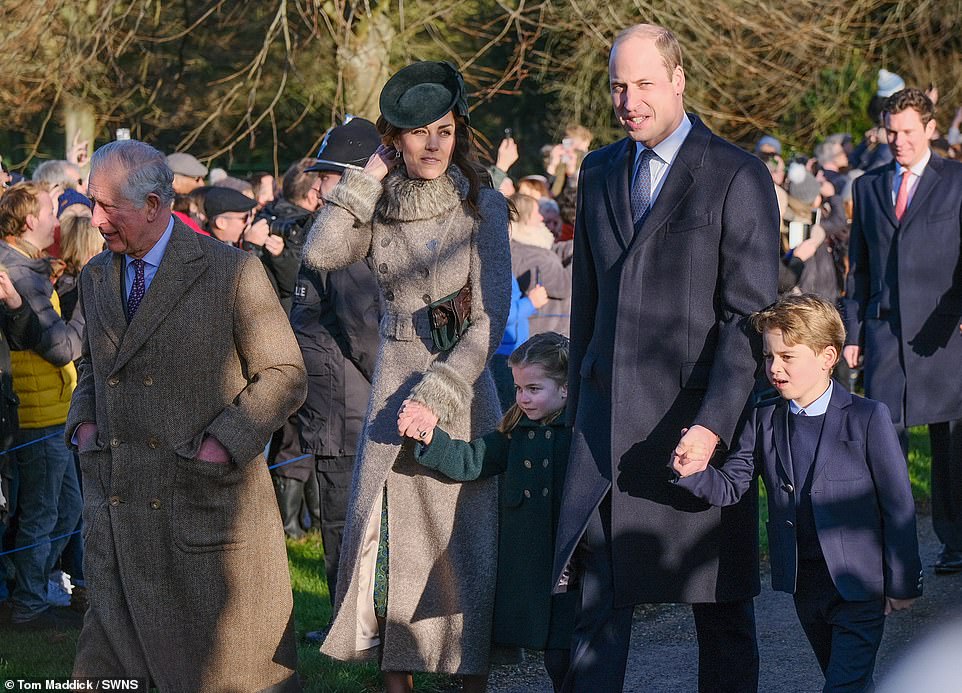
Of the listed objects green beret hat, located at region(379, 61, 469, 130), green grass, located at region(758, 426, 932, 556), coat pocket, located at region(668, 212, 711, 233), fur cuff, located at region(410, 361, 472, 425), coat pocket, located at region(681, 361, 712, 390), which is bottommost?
green grass, located at region(758, 426, 932, 556)

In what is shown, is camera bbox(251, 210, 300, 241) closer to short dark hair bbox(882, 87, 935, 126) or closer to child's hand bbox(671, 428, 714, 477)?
short dark hair bbox(882, 87, 935, 126)

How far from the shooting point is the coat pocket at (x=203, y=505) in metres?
4.12

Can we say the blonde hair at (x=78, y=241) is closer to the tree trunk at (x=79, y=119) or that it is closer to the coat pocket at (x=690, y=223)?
the coat pocket at (x=690, y=223)

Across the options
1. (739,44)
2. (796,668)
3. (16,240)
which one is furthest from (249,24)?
(796,668)

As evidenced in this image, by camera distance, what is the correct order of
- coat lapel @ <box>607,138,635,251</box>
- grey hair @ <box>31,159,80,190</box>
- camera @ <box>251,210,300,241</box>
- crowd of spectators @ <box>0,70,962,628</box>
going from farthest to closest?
grey hair @ <box>31,159,80,190</box>
camera @ <box>251,210,300,241</box>
crowd of spectators @ <box>0,70,962,628</box>
coat lapel @ <box>607,138,635,251</box>

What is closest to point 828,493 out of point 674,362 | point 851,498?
point 851,498

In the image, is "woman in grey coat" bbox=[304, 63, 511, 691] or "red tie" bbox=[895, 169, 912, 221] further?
"red tie" bbox=[895, 169, 912, 221]

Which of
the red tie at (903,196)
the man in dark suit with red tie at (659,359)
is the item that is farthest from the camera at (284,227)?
the man in dark suit with red tie at (659,359)

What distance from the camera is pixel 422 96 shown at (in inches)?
177

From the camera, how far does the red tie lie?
680 centimetres

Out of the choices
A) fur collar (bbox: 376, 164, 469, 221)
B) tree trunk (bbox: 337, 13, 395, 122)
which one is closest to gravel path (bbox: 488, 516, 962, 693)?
fur collar (bbox: 376, 164, 469, 221)

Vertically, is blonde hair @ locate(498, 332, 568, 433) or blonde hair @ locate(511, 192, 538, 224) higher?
blonde hair @ locate(511, 192, 538, 224)

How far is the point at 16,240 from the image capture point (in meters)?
6.55

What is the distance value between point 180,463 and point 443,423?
88 cm
